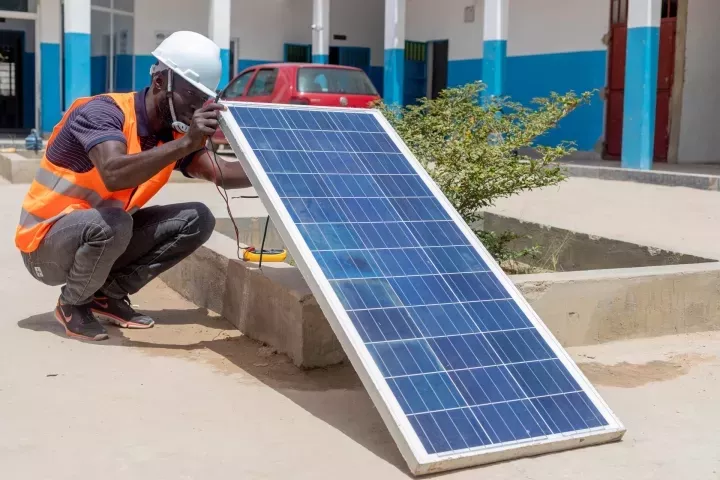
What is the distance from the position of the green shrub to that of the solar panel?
843 millimetres

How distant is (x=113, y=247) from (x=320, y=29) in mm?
16613

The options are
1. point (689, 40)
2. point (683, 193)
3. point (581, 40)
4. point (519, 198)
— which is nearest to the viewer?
point (519, 198)

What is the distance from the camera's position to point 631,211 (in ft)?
30.6

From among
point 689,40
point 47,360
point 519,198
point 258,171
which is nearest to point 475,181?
point 258,171

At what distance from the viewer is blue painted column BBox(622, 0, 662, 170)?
1319 centimetres

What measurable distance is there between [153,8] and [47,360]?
17.8m

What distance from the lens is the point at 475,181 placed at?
16.8ft

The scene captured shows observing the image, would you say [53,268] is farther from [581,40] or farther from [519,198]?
[581,40]

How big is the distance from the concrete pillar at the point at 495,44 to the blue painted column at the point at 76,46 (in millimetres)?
6881

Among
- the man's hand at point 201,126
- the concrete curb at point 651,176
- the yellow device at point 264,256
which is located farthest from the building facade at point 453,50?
the man's hand at point 201,126

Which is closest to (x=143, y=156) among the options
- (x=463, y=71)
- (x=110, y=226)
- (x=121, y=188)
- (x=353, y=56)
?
(x=121, y=188)

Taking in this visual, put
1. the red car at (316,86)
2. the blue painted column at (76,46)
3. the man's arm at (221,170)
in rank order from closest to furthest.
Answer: the man's arm at (221,170) < the red car at (316,86) < the blue painted column at (76,46)

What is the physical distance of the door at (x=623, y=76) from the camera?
15.4 m

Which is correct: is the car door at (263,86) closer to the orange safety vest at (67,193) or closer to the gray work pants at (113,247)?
the gray work pants at (113,247)
